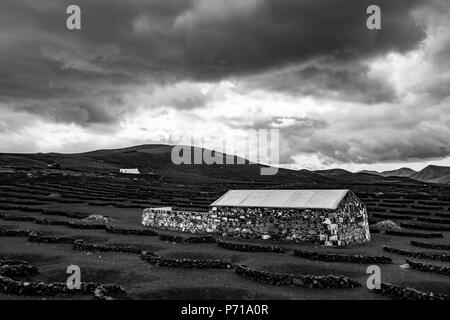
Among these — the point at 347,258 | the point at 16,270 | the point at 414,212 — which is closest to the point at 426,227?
the point at 414,212

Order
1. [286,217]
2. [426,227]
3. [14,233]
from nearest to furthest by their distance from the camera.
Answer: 1. [286,217]
2. [14,233]
3. [426,227]

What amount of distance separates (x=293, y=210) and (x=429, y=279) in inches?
432

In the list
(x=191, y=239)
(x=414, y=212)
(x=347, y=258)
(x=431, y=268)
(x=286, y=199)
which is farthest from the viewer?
(x=414, y=212)

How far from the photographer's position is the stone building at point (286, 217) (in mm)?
26906

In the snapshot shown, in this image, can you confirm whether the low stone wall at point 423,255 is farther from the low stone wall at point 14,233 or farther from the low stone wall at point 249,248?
the low stone wall at point 14,233

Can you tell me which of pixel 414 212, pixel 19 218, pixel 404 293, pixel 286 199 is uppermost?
pixel 286 199

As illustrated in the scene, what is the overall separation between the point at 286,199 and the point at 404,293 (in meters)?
14.5

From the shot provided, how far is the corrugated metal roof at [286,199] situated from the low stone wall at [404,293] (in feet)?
34.3

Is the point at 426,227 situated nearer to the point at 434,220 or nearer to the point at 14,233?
the point at 434,220

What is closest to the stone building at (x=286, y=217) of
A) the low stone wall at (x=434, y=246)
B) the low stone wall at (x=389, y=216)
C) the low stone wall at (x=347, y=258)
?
the low stone wall at (x=434, y=246)

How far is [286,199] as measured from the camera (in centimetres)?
2955

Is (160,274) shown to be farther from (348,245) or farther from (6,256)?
(348,245)
